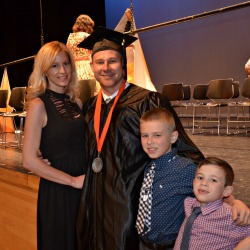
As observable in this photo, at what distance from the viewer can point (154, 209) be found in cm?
178

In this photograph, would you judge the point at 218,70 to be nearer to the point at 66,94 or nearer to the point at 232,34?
the point at 232,34

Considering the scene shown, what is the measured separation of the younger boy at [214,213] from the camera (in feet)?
5.14

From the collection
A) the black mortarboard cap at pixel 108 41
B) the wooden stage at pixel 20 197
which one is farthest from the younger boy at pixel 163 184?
the wooden stage at pixel 20 197

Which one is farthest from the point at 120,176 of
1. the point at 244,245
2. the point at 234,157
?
the point at 234,157

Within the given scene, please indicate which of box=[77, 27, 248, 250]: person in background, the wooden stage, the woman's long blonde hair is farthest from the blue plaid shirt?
the wooden stage

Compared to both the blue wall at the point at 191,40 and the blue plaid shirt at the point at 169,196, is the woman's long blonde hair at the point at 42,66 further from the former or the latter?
the blue wall at the point at 191,40

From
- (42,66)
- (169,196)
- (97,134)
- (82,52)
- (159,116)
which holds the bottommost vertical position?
(169,196)

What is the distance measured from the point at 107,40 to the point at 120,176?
683 mm

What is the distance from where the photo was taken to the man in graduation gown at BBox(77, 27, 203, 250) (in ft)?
6.33

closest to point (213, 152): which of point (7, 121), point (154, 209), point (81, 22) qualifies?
point (81, 22)

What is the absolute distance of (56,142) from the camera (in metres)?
2.24

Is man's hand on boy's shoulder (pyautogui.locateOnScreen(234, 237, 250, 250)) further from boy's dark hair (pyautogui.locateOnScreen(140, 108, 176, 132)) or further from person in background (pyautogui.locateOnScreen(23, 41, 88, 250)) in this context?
person in background (pyautogui.locateOnScreen(23, 41, 88, 250))

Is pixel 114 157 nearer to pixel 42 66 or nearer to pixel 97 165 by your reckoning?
pixel 97 165

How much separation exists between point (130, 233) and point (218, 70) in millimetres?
9090
